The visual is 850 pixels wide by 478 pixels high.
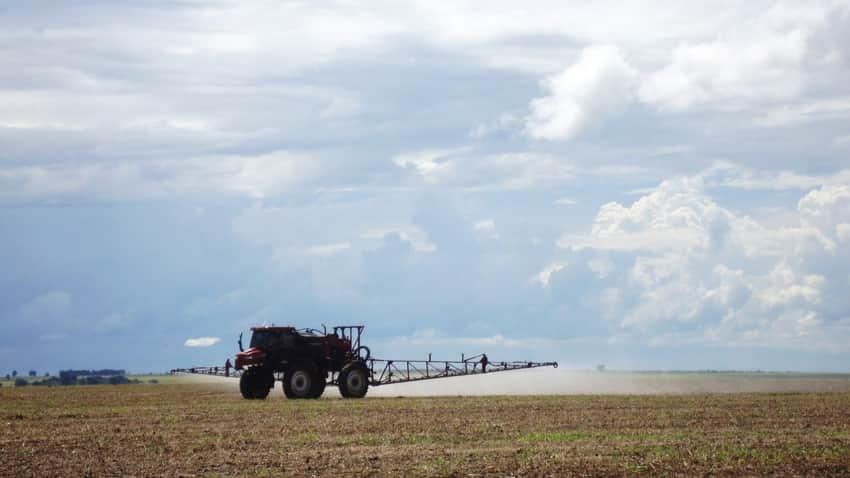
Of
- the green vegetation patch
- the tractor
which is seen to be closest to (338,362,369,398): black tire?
the tractor

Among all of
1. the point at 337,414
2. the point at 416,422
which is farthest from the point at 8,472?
the point at 337,414

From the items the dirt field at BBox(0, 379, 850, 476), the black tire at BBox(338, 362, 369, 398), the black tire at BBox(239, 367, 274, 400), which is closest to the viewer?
the dirt field at BBox(0, 379, 850, 476)

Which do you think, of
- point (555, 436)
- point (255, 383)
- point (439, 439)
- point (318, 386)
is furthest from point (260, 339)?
point (555, 436)

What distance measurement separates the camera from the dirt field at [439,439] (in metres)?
23.5

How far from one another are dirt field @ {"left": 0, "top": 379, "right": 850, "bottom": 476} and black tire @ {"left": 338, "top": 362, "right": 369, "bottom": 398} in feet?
24.0

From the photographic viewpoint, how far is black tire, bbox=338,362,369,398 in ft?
173

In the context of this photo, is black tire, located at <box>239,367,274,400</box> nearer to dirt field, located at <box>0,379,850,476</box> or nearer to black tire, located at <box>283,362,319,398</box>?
black tire, located at <box>283,362,319,398</box>

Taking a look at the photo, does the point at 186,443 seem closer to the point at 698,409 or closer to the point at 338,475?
the point at 338,475

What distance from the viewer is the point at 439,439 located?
29219 millimetres

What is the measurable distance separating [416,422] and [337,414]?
18.3 ft

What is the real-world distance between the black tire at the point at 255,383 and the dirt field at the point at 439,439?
25.5 feet

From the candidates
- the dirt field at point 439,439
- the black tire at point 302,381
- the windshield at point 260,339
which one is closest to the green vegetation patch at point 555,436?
the dirt field at point 439,439

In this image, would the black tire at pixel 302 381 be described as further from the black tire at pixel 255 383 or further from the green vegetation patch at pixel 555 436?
the green vegetation patch at pixel 555 436

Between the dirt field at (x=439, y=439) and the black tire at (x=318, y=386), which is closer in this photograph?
the dirt field at (x=439, y=439)
